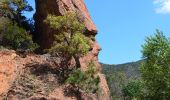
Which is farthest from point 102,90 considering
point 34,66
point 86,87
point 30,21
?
point 30,21

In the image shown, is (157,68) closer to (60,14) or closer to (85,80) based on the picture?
(85,80)

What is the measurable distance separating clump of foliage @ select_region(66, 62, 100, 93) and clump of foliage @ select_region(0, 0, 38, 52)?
25.3 feet

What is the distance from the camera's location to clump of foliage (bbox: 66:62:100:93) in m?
46.1

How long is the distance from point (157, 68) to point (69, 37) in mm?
10519

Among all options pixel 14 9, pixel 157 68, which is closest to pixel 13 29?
pixel 14 9

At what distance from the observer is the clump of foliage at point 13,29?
5134 centimetres

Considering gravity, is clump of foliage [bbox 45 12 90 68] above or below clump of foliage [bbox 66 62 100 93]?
above

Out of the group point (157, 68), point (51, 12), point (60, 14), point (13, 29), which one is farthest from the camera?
point (51, 12)

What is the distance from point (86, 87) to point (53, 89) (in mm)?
3501

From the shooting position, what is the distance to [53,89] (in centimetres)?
4666

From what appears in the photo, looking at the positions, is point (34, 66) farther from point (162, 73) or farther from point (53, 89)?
point (162, 73)

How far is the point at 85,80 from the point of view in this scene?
152 ft

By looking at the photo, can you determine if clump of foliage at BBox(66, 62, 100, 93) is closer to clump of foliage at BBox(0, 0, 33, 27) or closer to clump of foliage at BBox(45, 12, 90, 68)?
clump of foliage at BBox(45, 12, 90, 68)

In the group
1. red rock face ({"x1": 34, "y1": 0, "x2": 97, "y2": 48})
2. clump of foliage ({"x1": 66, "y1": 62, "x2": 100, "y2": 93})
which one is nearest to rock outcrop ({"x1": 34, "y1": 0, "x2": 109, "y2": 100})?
red rock face ({"x1": 34, "y1": 0, "x2": 97, "y2": 48})
